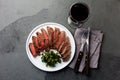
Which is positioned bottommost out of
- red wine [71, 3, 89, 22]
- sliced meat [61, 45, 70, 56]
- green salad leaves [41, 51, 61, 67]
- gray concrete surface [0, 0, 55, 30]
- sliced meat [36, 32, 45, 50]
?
green salad leaves [41, 51, 61, 67]

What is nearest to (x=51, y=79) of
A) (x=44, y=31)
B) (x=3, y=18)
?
(x=44, y=31)

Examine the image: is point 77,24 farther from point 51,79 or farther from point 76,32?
point 51,79

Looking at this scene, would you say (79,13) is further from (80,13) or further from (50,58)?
(50,58)

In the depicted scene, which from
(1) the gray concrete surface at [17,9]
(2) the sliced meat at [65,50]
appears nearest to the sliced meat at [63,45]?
(2) the sliced meat at [65,50]

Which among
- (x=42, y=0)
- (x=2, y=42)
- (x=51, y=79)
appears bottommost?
(x=51, y=79)

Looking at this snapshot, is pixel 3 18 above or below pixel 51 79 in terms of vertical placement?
above

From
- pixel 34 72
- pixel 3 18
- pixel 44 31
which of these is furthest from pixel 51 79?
pixel 3 18

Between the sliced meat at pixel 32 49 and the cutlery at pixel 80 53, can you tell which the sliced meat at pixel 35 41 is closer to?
the sliced meat at pixel 32 49

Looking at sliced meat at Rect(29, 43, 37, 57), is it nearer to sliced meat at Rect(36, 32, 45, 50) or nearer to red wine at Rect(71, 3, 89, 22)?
sliced meat at Rect(36, 32, 45, 50)

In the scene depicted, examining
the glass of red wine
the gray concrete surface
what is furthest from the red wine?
the gray concrete surface
